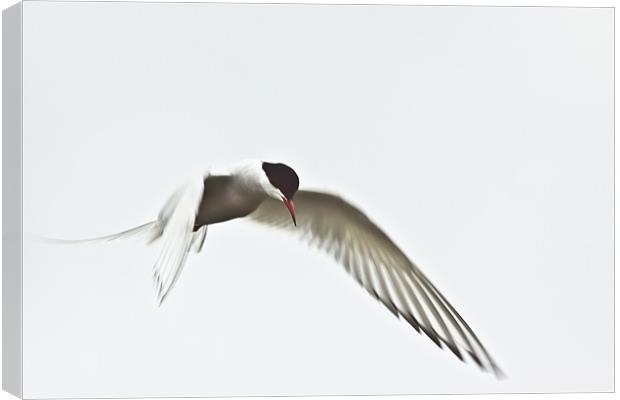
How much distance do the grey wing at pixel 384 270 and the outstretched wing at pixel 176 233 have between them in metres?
0.33

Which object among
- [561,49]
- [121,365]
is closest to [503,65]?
[561,49]

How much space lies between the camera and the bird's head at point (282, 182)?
4566 mm

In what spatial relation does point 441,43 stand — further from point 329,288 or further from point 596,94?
point 329,288

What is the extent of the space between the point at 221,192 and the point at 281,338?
0.52 metres

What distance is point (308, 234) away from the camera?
15.2 ft

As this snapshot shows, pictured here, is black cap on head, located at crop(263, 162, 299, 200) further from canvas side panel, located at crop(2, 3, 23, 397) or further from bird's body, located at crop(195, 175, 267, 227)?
canvas side panel, located at crop(2, 3, 23, 397)

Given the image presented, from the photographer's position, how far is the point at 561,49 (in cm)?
480

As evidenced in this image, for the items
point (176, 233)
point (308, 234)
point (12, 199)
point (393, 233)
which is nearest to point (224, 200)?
point (176, 233)

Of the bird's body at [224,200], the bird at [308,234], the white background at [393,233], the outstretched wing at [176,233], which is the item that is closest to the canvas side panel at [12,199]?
the white background at [393,233]

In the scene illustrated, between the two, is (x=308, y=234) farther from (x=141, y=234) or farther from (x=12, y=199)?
(x=12, y=199)

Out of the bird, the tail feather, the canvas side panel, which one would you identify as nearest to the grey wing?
the bird

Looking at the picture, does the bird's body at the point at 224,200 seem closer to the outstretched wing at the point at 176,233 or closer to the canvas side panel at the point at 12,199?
the outstretched wing at the point at 176,233

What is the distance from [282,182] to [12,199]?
0.88 metres

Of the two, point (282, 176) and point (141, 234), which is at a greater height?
point (282, 176)
